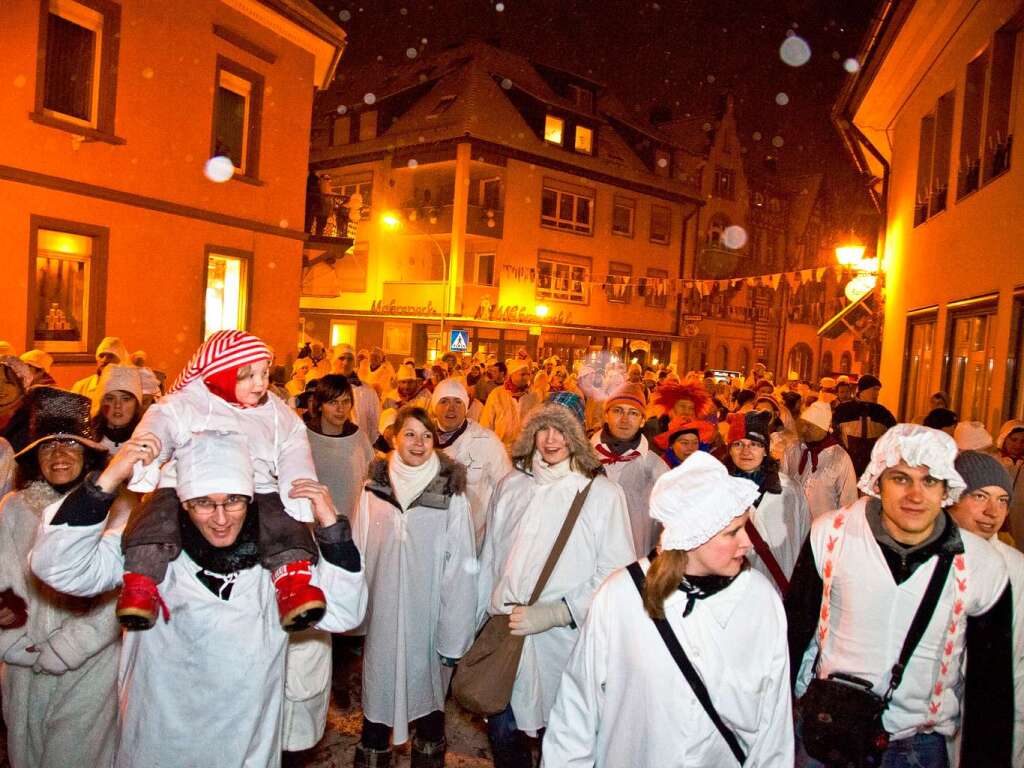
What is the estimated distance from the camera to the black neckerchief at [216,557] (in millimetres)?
2986

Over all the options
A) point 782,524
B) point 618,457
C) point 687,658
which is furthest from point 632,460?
point 687,658

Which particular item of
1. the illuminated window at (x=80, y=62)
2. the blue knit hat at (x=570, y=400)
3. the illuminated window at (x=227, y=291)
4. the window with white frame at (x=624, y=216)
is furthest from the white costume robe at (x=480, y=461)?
the window with white frame at (x=624, y=216)

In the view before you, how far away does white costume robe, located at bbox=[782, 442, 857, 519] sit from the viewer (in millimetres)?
6371

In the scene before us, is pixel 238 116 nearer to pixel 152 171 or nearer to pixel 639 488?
pixel 152 171

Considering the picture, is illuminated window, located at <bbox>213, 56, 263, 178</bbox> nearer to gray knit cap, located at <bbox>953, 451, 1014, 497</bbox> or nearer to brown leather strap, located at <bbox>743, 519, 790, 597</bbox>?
brown leather strap, located at <bbox>743, 519, 790, 597</bbox>

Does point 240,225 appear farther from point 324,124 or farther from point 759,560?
point 324,124

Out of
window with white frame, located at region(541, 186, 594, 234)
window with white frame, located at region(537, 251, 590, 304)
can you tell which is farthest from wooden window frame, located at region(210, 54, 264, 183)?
window with white frame, located at region(541, 186, 594, 234)

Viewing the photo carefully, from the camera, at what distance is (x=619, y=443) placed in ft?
19.9

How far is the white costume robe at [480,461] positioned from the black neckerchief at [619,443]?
84cm

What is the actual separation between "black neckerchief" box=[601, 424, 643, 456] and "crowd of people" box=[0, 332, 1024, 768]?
122 centimetres

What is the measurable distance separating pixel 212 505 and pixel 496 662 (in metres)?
1.82

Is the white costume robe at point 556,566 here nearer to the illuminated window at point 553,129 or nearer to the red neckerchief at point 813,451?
the red neckerchief at point 813,451

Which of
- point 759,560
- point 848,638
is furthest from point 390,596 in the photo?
point 848,638

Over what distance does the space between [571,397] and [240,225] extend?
11.4 m
